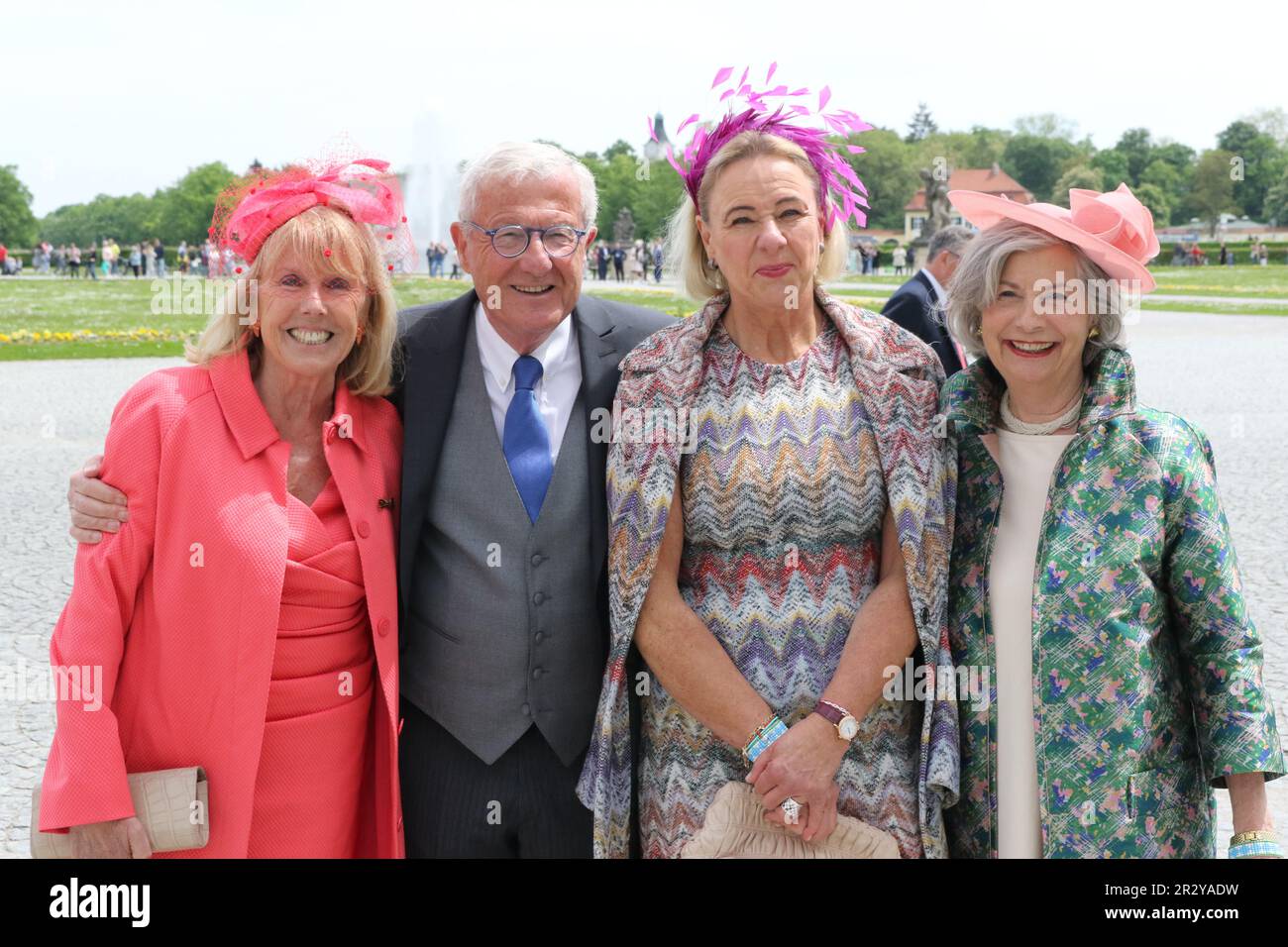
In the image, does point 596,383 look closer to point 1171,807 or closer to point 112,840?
point 112,840

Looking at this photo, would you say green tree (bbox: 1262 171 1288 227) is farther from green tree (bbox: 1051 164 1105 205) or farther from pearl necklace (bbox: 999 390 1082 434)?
pearl necklace (bbox: 999 390 1082 434)

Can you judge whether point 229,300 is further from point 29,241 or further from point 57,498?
point 29,241

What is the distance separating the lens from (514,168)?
351cm

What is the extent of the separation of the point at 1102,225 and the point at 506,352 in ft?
5.55

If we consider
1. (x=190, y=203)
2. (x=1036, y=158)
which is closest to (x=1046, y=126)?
(x=1036, y=158)

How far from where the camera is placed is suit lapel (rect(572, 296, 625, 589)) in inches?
133

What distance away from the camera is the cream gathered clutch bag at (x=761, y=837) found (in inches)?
121

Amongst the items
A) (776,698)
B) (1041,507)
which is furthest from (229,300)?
(1041,507)

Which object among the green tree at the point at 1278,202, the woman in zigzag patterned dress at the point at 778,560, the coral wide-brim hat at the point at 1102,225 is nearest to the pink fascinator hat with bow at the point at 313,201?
the woman in zigzag patterned dress at the point at 778,560

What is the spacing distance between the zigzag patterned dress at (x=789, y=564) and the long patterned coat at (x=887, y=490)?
7 cm

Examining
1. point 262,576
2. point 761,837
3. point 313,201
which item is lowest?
point 761,837

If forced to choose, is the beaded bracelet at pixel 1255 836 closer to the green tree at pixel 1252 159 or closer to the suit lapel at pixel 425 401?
the suit lapel at pixel 425 401

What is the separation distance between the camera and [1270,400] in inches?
627
